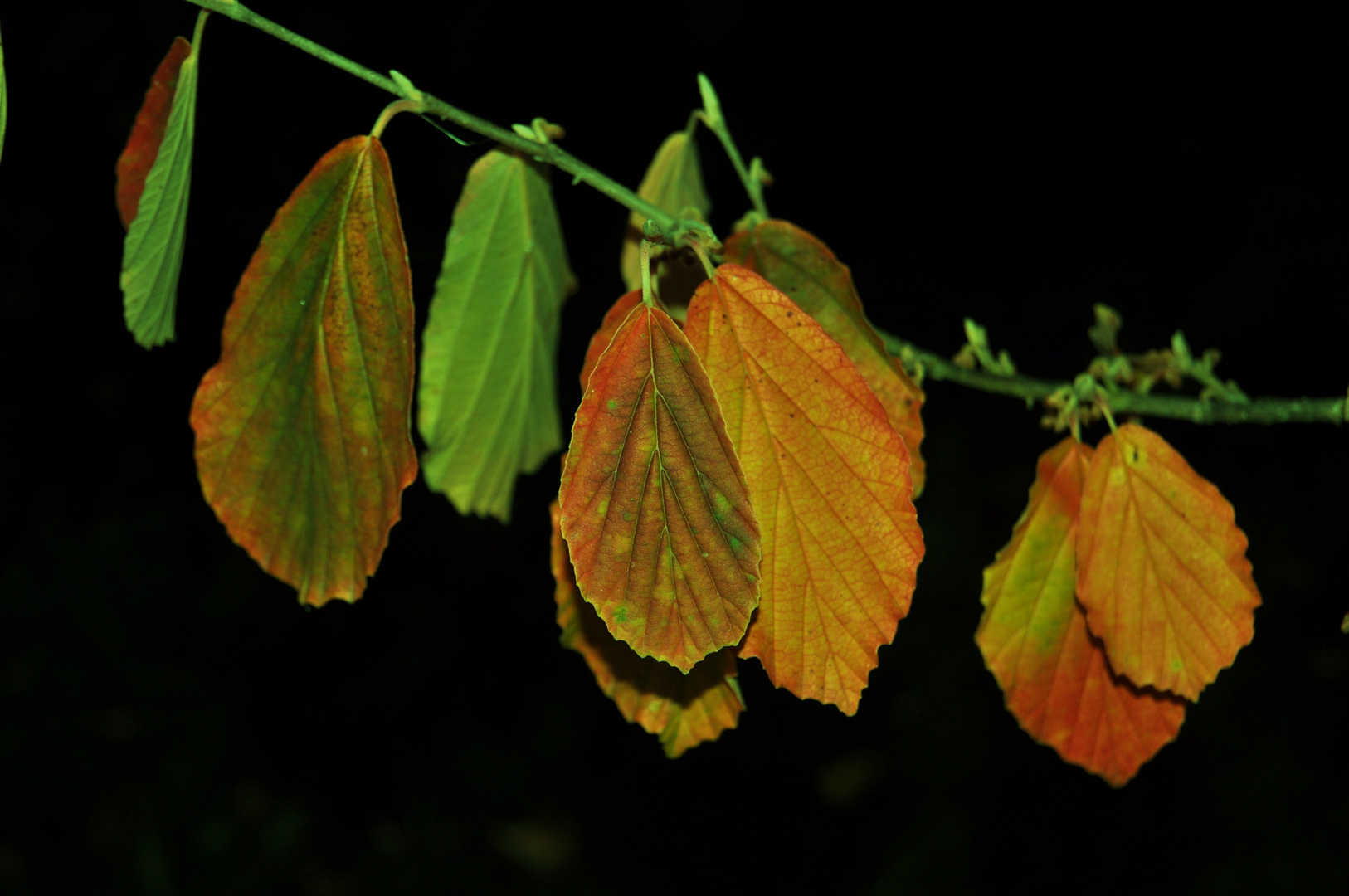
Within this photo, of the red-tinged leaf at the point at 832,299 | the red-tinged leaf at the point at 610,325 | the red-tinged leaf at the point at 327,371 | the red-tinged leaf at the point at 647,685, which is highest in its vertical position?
the red-tinged leaf at the point at 832,299

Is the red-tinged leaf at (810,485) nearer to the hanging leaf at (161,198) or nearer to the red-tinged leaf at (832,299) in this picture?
the red-tinged leaf at (832,299)

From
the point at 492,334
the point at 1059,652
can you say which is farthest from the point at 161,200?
the point at 1059,652

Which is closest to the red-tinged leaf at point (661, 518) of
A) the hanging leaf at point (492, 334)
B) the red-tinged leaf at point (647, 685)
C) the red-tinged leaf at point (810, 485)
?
the red-tinged leaf at point (810, 485)

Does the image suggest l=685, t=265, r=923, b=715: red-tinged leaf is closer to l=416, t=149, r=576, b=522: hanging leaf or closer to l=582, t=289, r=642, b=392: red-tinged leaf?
l=582, t=289, r=642, b=392: red-tinged leaf

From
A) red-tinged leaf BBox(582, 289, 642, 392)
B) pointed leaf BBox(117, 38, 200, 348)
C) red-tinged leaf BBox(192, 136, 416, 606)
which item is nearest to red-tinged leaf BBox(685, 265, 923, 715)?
red-tinged leaf BBox(582, 289, 642, 392)

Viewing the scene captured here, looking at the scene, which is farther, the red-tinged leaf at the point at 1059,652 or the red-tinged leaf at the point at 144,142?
the red-tinged leaf at the point at 1059,652

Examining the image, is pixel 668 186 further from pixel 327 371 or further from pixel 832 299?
pixel 327 371
